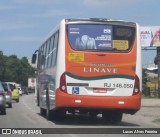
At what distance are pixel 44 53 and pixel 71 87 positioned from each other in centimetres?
590

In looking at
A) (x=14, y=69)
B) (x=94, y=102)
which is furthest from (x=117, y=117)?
(x=14, y=69)

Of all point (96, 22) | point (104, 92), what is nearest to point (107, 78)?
point (104, 92)

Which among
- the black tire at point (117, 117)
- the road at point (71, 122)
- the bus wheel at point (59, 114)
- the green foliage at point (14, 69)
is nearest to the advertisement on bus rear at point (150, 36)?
the road at point (71, 122)

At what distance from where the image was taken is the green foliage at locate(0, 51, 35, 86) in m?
131

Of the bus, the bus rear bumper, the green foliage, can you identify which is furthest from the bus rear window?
the green foliage

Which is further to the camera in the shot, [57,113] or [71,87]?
[57,113]

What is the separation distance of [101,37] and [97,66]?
1.03 metres

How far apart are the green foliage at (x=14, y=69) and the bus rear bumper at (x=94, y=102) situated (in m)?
108

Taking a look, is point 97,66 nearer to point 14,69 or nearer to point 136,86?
point 136,86

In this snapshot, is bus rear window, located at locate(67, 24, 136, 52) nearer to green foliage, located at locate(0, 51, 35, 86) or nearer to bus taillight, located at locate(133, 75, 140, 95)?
bus taillight, located at locate(133, 75, 140, 95)

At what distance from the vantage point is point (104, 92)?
1958 cm

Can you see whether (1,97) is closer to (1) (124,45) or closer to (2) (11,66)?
(1) (124,45)

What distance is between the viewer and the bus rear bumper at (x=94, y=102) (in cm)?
1939

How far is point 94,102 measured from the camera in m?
19.4
